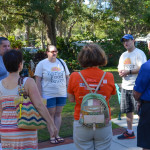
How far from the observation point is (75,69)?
1342cm

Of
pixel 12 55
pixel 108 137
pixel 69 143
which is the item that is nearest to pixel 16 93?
pixel 12 55

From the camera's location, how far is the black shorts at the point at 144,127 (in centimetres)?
279

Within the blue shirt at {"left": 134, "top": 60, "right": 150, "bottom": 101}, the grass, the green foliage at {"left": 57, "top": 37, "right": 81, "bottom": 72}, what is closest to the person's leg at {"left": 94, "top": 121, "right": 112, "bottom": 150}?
the blue shirt at {"left": 134, "top": 60, "right": 150, "bottom": 101}

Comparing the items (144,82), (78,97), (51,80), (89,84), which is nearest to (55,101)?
(51,80)

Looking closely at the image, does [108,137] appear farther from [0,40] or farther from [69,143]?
[0,40]

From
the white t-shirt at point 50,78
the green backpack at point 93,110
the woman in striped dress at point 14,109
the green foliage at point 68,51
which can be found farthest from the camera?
the green foliage at point 68,51

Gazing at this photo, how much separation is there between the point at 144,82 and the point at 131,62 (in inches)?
63.0

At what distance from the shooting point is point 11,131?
7.82 feet

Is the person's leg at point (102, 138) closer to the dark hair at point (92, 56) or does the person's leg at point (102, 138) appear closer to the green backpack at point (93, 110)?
the green backpack at point (93, 110)

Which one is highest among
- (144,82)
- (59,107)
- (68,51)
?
(68,51)

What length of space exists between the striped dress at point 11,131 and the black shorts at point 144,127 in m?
1.25

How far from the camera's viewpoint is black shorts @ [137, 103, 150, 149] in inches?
110

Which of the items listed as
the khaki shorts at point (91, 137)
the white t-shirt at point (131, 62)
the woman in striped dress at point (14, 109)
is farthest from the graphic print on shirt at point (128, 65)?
the woman in striped dress at point (14, 109)

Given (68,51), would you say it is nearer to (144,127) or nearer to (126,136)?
(126,136)
